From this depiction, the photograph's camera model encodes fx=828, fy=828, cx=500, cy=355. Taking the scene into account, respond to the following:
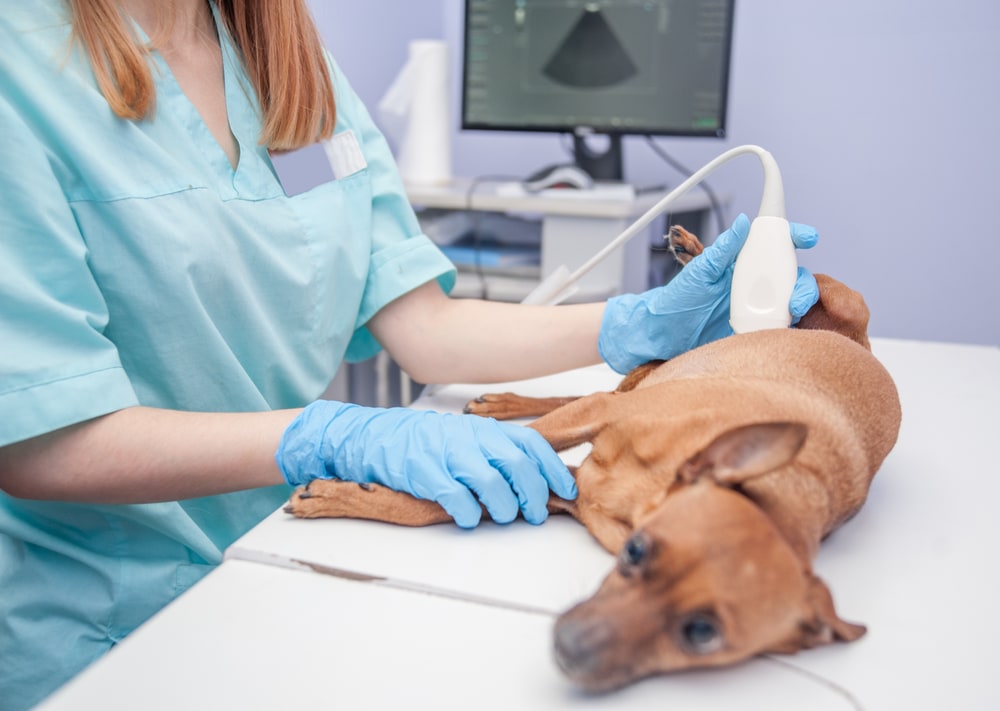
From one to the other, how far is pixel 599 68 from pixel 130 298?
64.2 inches

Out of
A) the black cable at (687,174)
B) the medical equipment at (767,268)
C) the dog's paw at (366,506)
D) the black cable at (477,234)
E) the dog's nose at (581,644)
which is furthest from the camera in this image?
the black cable at (687,174)

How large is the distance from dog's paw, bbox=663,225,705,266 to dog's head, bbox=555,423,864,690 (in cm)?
55

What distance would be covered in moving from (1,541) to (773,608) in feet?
2.37

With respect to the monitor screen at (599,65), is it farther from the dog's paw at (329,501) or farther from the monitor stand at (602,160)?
the dog's paw at (329,501)

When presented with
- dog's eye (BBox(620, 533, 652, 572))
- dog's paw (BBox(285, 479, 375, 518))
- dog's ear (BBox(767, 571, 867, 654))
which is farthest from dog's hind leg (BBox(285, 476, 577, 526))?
dog's ear (BBox(767, 571, 867, 654))

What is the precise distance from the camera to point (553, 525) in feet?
2.39

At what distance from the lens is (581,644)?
1.69 feet

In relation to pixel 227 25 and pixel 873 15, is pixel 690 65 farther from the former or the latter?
pixel 227 25

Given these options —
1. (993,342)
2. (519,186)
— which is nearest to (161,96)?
(519,186)

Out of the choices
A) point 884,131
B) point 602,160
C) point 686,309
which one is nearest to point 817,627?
point 686,309

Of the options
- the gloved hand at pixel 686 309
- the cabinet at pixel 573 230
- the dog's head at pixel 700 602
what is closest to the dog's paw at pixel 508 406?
the gloved hand at pixel 686 309

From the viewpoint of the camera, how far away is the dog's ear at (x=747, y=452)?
60cm

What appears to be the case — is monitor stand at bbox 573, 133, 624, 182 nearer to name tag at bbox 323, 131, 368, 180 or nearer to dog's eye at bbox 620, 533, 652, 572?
name tag at bbox 323, 131, 368, 180

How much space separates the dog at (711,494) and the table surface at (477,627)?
22 mm
